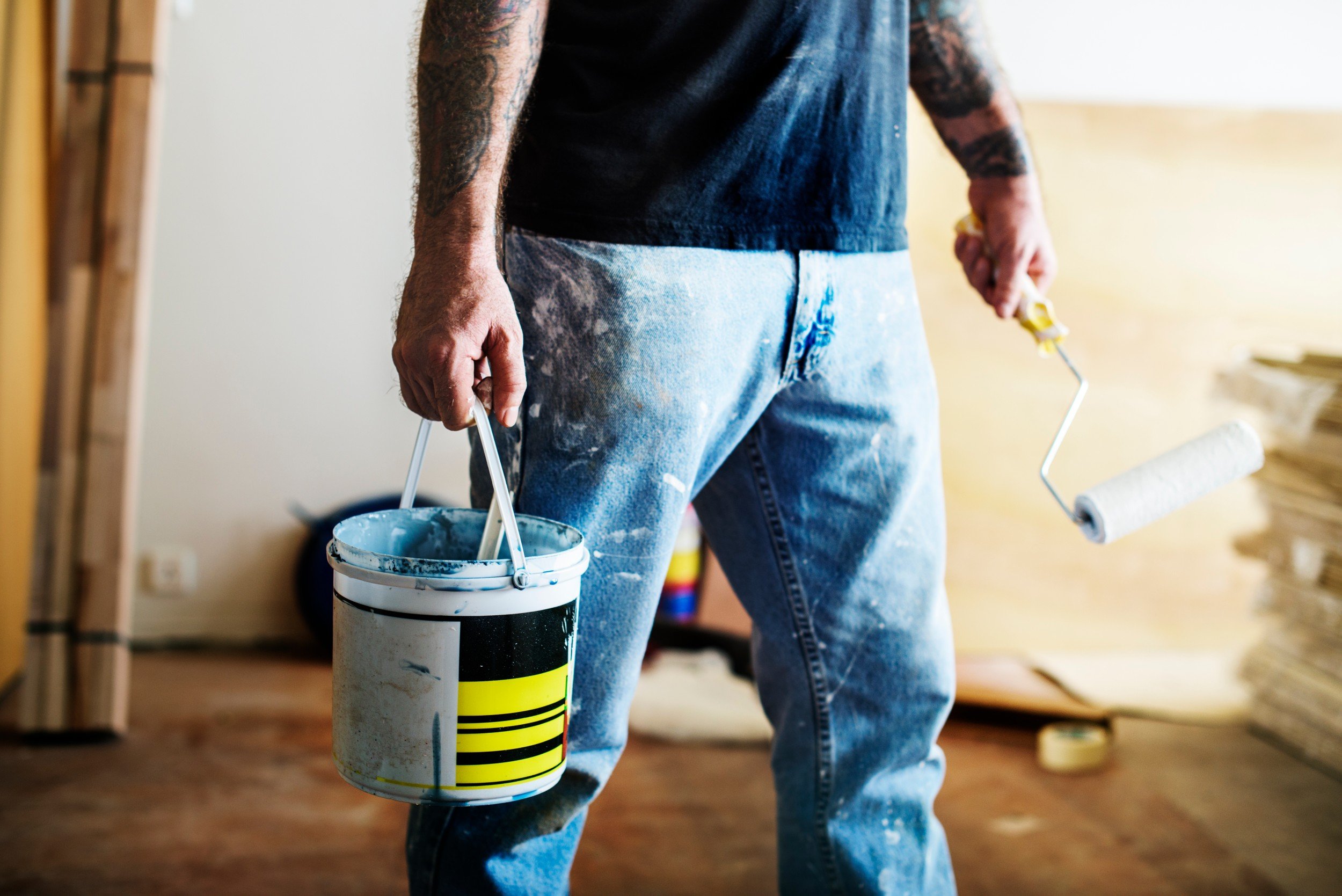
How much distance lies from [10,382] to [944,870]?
73.4 inches

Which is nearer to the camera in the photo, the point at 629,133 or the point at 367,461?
the point at 629,133

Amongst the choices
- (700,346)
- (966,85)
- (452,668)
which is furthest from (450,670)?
(966,85)

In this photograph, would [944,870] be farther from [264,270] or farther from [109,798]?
[264,270]

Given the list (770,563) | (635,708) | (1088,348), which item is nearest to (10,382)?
(635,708)

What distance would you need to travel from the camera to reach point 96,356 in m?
1.92

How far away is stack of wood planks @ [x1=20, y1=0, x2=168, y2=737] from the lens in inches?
75.3

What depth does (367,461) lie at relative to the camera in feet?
7.82

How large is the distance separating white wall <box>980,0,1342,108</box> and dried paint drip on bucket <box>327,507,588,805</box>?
2.01 meters

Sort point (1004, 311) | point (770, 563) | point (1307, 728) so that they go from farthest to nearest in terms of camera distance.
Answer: point (1307, 728) → point (1004, 311) → point (770, 563)

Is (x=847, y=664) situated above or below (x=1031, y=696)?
above

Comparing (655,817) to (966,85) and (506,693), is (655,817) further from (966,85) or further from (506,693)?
(966,85)

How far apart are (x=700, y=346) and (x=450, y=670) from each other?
1.03 feet

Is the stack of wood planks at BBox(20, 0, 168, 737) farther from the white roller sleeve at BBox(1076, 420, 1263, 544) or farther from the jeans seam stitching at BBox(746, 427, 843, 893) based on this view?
the white roller sleeve at BBox(1076, 420, 1263, 544)

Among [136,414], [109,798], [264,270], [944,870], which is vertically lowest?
[109,798]
